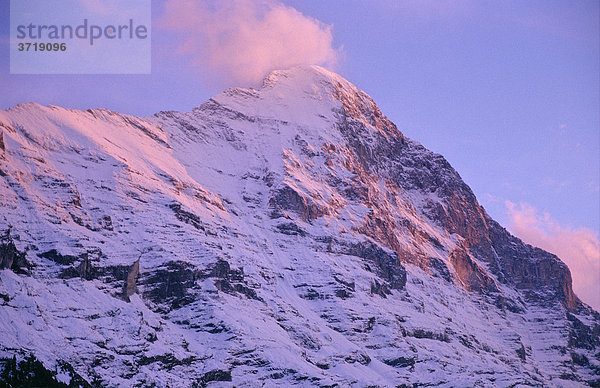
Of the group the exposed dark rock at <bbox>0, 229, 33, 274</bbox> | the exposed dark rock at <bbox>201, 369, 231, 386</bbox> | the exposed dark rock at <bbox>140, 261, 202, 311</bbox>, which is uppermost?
the exposed dark rock at <bbox>0, 229, 33, 274</bbox>

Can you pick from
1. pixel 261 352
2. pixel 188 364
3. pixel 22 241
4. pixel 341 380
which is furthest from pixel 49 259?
pixel 341 380

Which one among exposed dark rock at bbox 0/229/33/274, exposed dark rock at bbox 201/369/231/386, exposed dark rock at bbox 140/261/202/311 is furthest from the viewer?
exposed dark rock at bbox 140/261/202/311

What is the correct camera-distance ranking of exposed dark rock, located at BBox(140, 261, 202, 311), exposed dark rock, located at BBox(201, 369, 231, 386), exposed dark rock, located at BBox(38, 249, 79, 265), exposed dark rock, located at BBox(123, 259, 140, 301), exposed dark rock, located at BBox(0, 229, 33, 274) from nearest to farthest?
exposed dark rock, located at BBox(0, 229, 33, 274), exposed dark rock, located at BBox(201, 369, 231, 386), exposed dark rock, located at BBox(38, 249, 79, 265), exposed dark rock, located at BBox(123, 259, 140, 301), exposed dark rock, located at BBox(140, 261, 202, 311)

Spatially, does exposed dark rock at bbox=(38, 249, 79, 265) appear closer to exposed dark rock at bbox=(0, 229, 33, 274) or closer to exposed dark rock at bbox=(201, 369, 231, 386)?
exposed dark rock at bbox=(0, 229, 33, 274)

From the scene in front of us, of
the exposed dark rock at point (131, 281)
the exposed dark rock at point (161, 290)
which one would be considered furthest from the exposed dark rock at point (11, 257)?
the exposed dark rock at point (161, 290)

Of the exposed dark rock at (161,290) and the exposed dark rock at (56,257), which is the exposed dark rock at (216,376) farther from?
the exposed dark rock at (56,257)

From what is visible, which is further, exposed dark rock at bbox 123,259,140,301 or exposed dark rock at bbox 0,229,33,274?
exposed dark rock at bbox 123,259,140,301

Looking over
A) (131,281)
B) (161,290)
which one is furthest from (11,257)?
(161,290)

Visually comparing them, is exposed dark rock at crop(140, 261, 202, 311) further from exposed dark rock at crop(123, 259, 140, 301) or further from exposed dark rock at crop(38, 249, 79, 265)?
exposed dark rock at crop(38, 249, 79, 265)

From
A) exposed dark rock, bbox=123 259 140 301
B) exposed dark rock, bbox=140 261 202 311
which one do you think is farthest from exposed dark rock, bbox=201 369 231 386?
exposed dark rock, bbox=123 259 140 301

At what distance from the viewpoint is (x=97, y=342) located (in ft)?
550

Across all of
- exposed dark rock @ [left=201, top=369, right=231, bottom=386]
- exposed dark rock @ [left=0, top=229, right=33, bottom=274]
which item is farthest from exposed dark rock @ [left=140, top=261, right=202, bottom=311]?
exposed dark rock @ [left=0, top=229, right=33, bottom=274]

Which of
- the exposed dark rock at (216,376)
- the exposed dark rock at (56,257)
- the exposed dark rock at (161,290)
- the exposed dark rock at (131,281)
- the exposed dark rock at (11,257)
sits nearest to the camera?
the exposed dark rock at (11,257)

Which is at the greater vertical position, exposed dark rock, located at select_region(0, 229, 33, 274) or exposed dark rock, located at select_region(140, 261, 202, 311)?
exposed dark rock, located at select_region(0, 229, 33, 274)
